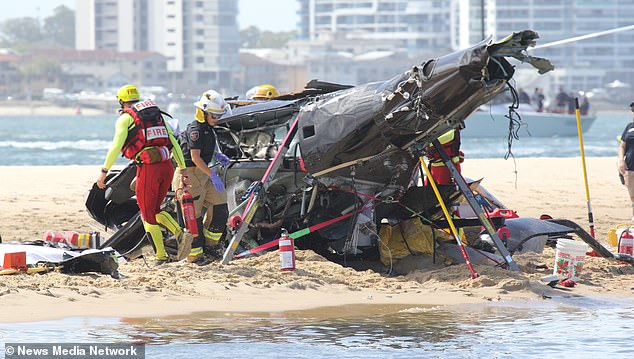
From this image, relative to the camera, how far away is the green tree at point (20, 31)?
193625 mm

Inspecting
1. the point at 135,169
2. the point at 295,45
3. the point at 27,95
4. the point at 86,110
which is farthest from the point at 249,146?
the point at 295,45

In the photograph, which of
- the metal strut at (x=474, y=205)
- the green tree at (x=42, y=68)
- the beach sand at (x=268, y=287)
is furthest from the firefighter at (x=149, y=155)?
the green tree at (x=42, y=68)

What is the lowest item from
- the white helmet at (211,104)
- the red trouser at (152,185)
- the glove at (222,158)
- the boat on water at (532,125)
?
the boat on water at (532,125)

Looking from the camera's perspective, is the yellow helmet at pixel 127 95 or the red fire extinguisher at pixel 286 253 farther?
the yellow helmet at pixel 127 95

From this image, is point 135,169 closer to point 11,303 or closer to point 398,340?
point 11,303

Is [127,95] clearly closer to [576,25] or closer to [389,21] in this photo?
[576,25]

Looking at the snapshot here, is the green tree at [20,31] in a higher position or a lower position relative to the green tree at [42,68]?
higher

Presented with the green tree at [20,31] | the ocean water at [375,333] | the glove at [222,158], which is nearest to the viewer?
the ocean water at [375,333]

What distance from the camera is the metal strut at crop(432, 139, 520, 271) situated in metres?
11.8

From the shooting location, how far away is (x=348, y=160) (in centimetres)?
Answer: 1194

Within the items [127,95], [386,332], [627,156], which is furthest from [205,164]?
[627,156]

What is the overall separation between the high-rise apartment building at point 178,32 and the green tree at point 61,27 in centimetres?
3251

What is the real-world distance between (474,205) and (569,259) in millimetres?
1073

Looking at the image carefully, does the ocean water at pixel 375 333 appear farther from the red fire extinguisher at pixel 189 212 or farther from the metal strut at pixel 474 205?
the red fire extinguisher at pixel 189 212
